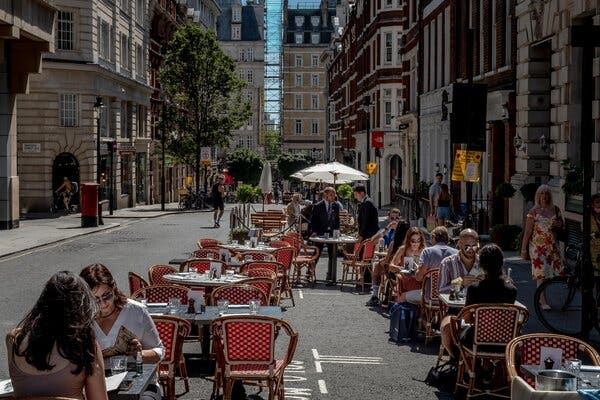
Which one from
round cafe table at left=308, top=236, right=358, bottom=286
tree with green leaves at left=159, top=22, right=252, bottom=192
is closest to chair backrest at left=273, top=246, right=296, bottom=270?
round cafe table at left=308, top=236, right=358, bottom=286

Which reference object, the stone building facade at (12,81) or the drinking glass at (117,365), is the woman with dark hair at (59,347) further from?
the stone building facade at (12,81)

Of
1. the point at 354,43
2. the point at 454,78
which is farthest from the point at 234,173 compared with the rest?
the point at 454,78

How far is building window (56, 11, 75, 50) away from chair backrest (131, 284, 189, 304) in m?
40.1

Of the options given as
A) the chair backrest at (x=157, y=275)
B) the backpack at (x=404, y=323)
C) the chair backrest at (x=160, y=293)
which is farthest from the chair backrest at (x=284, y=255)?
the chair backrest at (x=160, y=293)

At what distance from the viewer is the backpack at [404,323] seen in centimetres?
1338

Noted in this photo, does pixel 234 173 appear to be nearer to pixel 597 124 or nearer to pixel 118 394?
pixel 597 124

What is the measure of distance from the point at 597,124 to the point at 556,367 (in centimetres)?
1395

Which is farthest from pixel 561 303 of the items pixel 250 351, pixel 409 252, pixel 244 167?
pixel 244 167

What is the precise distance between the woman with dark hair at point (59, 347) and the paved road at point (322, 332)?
4.46 meters

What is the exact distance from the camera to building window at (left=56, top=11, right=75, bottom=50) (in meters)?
49.5

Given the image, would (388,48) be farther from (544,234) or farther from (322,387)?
(322,387)

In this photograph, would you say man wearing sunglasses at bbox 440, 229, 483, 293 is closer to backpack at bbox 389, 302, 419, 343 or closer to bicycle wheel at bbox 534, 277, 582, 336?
backpack at bbox 389, 302, 419, 343

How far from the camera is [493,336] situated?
33.4 ft

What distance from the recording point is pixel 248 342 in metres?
9.27
